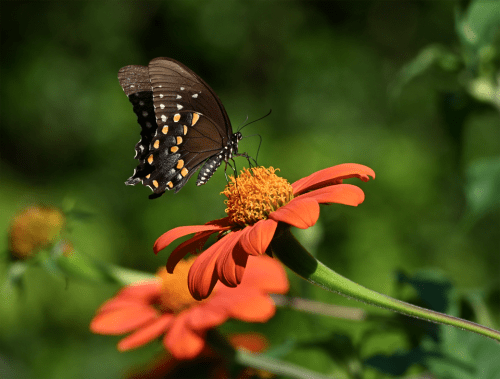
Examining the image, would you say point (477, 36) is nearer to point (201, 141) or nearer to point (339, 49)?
point (201, 141)

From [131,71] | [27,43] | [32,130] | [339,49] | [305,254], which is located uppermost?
[339,49]

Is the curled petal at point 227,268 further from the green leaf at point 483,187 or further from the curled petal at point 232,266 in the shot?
the green leaf at point 483,187

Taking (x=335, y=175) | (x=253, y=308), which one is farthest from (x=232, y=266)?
(x=253, y=308)

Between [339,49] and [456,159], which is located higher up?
[339,49]

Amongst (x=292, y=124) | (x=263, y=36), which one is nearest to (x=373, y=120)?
(x=292, y=124)

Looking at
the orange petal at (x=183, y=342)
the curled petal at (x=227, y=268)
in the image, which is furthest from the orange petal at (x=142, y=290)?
the curled petal at (x=227, y=268)

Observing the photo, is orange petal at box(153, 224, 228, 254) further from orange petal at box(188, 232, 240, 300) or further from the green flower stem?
the green flower stem

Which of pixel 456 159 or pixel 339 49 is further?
pixel 339 49
